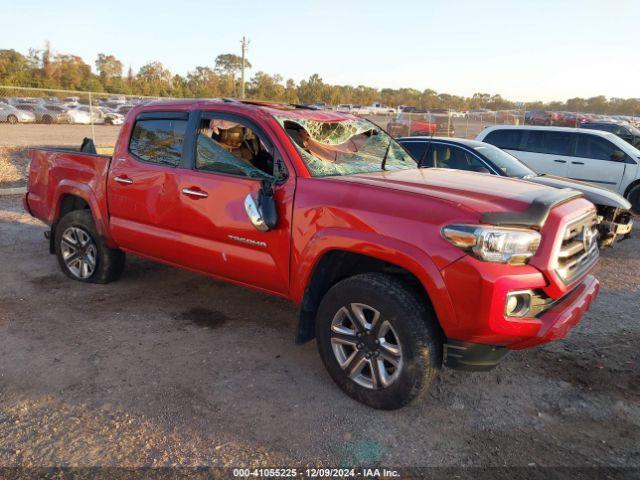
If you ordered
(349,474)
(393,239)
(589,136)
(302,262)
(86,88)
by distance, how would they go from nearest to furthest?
(349,474) → (393,239) → (302,262) → (589,136) → (86,88)

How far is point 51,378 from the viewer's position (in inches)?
139

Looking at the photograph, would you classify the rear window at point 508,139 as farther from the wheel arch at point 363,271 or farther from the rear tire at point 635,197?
the wheel arch at point 363,271

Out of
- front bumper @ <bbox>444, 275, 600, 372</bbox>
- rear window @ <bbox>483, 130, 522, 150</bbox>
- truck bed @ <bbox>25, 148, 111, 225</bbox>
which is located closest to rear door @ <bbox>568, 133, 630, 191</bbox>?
rear window @ <bbox>483, 130, 522, 150</bbox>

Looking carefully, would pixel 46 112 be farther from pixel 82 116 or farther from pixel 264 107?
pixel 264 107

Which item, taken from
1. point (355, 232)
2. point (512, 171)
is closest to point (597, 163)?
point (512, 171)

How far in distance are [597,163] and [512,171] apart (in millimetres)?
3824

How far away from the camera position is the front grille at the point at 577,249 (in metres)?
3.10

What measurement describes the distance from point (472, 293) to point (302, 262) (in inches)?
45.7

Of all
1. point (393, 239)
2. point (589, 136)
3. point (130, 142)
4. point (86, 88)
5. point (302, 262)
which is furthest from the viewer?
point (86, 88)

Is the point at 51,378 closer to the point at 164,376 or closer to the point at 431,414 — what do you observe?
the point at 164,376

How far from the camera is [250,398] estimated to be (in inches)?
133

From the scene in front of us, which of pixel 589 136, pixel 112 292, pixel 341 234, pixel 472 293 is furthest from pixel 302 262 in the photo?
pixel 589 136

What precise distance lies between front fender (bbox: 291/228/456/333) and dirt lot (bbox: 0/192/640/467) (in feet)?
2.33

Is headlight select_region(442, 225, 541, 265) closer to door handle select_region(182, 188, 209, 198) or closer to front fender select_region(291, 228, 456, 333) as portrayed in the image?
front fender select_region(291, 228, 456, 333)
